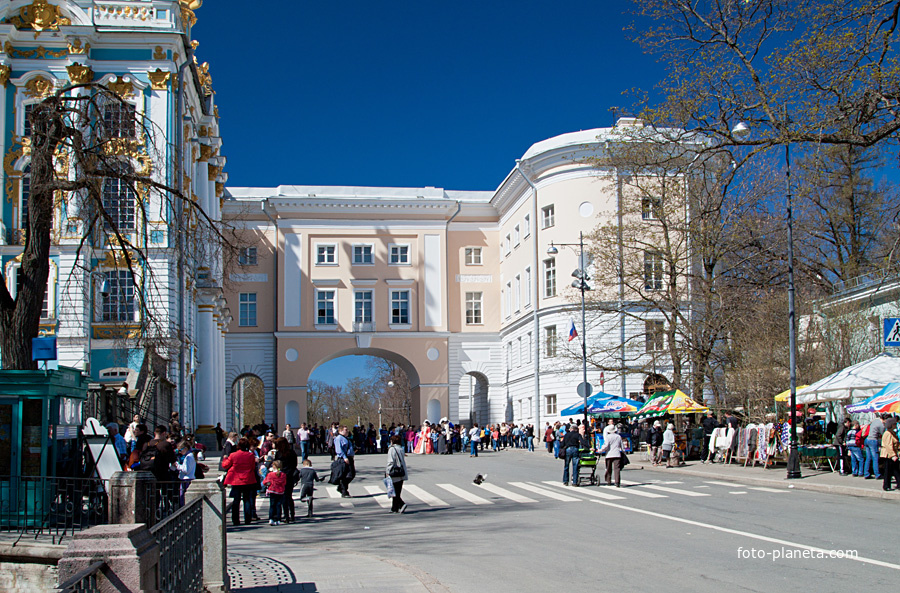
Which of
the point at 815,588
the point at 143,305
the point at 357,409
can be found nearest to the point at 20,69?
the point at 143,305

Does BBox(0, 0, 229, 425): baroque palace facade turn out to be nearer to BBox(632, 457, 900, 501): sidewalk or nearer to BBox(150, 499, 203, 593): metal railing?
BBox(632, 457, 900, 501): sidewalk

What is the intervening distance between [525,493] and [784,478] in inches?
286

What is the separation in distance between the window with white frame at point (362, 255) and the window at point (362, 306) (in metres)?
1.99

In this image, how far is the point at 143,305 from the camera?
665 inches

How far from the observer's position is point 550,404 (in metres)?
52.6

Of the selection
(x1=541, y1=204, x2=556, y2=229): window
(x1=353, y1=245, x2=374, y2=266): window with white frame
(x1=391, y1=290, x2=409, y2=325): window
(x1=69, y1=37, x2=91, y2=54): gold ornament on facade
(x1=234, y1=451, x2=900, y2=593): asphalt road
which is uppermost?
(x1=69, y1=37, x2=91, y2=54): gold ornament on facade

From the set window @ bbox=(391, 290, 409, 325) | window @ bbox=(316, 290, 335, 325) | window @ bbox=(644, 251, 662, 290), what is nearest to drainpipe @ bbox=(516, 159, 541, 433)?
window @ bbox=(391, 290, 409, 325)

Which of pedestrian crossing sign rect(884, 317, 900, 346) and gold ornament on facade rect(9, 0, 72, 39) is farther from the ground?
gold ornament on facade rect(9, 0, 72, 39)

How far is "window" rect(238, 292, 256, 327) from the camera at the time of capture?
61.7 meters

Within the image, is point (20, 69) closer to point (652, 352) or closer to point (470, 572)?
point (652, 352)

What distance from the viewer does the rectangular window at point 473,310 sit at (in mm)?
63344

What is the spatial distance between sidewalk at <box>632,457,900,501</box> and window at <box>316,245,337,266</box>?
3470 cm

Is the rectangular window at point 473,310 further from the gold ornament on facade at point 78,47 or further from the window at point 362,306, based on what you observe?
the gold ornament on facade at point 78,47

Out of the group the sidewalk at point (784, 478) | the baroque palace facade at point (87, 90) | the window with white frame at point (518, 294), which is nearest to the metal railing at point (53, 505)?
the sidewalk at point (784, 478)
